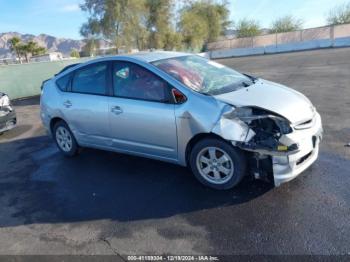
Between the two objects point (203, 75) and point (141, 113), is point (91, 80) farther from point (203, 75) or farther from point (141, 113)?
point (203, 75)

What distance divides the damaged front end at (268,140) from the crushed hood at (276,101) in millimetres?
88

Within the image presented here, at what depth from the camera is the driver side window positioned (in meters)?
4.30

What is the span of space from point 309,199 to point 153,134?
1.97 m

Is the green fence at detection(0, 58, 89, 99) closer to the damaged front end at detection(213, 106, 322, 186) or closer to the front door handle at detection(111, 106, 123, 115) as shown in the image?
the front door handle at detection(111, 106, 123, 115)

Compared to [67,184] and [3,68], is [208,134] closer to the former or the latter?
[67,184]

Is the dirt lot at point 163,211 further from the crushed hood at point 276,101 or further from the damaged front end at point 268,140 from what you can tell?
the crushed hood at point 276,101

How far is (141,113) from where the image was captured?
4.40 meters

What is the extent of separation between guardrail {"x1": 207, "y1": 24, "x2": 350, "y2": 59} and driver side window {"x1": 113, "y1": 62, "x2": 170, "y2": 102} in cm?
3325

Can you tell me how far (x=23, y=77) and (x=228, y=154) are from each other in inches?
554

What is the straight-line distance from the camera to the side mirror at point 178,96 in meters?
4.08

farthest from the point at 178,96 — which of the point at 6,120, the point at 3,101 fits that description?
the point at 3,101

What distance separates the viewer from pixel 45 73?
54.2ft

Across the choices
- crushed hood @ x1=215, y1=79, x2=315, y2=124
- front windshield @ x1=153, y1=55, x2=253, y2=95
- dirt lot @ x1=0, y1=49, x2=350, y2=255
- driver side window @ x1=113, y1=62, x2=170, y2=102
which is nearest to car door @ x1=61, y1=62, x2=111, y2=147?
driver side window @ x1=113, y1=62, x2=170, y2=102

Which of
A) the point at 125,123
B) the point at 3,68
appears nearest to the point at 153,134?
the point at 125,123
